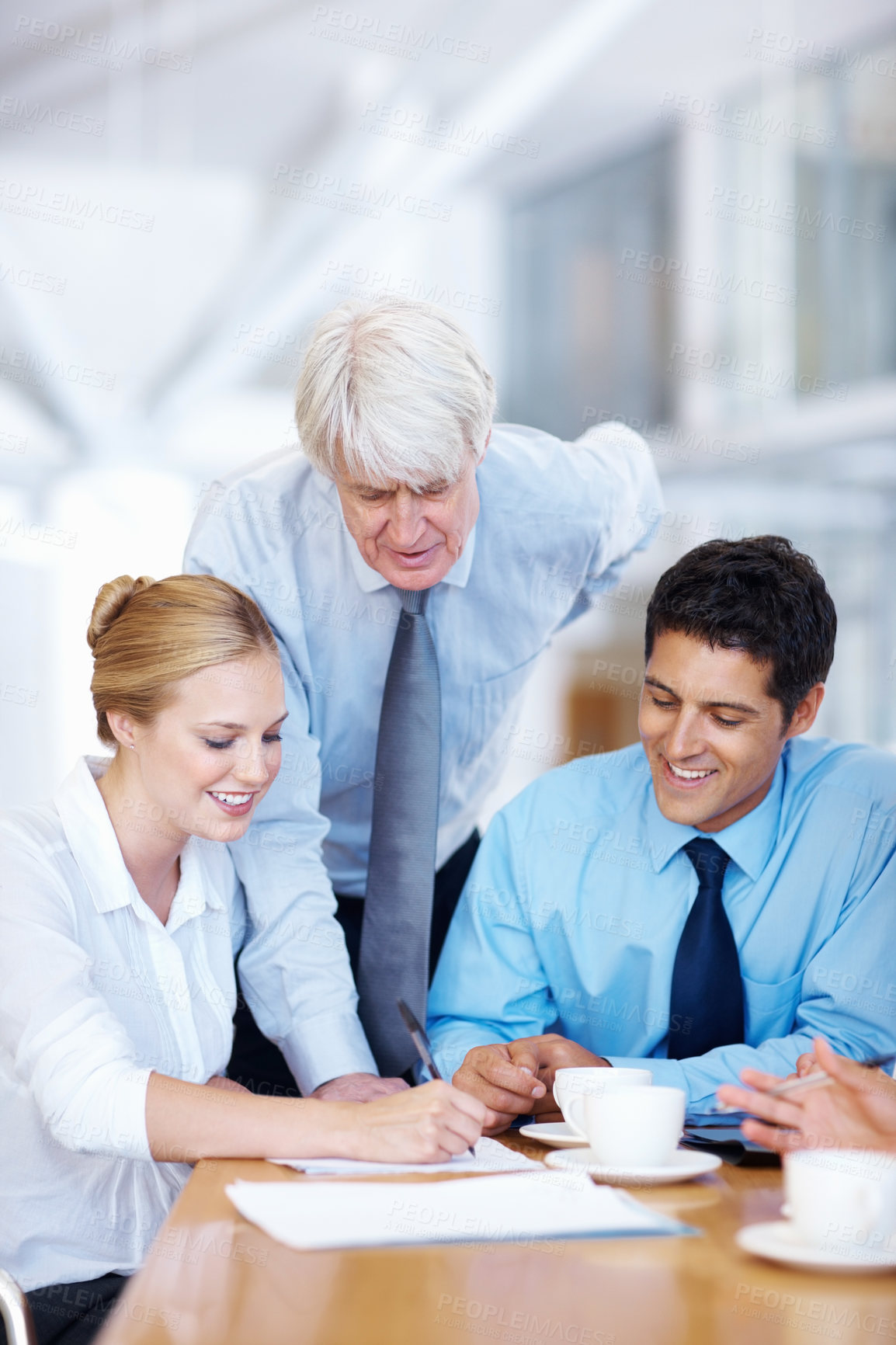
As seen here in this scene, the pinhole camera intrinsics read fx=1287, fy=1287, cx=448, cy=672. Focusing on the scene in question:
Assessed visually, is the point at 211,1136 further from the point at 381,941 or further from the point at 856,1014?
the point at 856,1014

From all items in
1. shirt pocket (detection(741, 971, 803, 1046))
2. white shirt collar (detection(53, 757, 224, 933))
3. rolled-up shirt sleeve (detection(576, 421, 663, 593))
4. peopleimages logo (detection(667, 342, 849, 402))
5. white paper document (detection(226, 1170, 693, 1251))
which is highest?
peopleimages logo (detection(667, 342, 849, 402))

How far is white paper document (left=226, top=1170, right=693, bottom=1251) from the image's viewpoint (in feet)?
2.81

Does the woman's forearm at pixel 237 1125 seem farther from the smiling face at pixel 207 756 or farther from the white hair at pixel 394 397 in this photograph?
the white hair at pixel 394 397

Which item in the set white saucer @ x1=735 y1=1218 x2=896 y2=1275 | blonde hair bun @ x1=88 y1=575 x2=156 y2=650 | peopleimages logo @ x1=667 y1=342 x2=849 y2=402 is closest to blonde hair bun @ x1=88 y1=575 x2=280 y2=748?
blonde hair bun @ x1=88 y1=575 x2=156 y2=650

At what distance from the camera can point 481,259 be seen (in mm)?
9109

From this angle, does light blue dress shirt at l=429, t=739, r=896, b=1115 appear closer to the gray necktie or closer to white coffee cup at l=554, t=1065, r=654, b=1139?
the gray necktie

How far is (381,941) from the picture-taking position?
1.77 meters

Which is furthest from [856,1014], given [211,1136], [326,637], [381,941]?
[326,637]

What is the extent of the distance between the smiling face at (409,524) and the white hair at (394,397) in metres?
0.02

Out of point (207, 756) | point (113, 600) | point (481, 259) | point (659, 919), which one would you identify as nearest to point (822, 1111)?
point (659, 919)

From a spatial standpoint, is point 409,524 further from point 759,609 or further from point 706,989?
point 706,989

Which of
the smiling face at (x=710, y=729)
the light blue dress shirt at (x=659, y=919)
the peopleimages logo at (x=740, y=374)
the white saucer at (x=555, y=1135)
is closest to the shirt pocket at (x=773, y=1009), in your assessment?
the light blue dress shirt at (x=659, y=919)

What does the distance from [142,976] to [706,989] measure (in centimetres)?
66

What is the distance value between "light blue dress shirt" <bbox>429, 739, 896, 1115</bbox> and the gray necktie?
0.09 m
